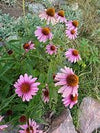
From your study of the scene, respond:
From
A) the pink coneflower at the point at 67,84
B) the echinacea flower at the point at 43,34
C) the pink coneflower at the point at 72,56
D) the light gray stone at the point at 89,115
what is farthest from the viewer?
the light gray stone at the point at 89,115

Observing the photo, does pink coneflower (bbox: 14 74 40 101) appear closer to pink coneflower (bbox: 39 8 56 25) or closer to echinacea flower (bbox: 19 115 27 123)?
echinacea flower (bbox: 19 115 27 123)

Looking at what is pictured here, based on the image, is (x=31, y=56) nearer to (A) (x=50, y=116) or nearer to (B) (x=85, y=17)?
(A) (x=50, y=116)

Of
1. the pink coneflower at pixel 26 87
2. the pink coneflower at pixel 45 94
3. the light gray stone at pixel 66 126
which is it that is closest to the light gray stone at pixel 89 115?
the light gray stone at pixel 66 126

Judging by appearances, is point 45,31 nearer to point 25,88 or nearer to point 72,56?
point 72,56

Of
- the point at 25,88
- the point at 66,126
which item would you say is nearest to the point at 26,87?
the point at 25,88

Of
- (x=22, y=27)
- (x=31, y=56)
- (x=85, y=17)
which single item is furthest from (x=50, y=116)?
(x=85, y=17)

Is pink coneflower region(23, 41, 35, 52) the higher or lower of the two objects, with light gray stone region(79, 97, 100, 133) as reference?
higher

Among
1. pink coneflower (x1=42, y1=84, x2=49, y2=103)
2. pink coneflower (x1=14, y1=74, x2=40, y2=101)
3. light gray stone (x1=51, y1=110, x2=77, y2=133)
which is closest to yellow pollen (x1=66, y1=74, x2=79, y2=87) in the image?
Answer: pink coneflower (x1=14, y1=74, x2=40, y2=101)

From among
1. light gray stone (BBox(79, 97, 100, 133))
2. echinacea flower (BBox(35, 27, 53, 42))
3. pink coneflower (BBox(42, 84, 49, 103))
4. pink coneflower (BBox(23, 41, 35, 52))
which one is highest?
echinacea flower (BBox(35, 27, 53, 42))

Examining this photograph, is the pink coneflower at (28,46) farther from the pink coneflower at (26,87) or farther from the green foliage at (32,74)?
the pink coneflower at (26,87)

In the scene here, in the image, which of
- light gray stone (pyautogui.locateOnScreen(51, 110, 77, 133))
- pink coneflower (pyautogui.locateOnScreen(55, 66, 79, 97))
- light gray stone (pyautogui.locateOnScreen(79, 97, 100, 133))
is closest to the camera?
pink coneflower (pyautogui.locateOnScreen(55, 66, 79, 97))
